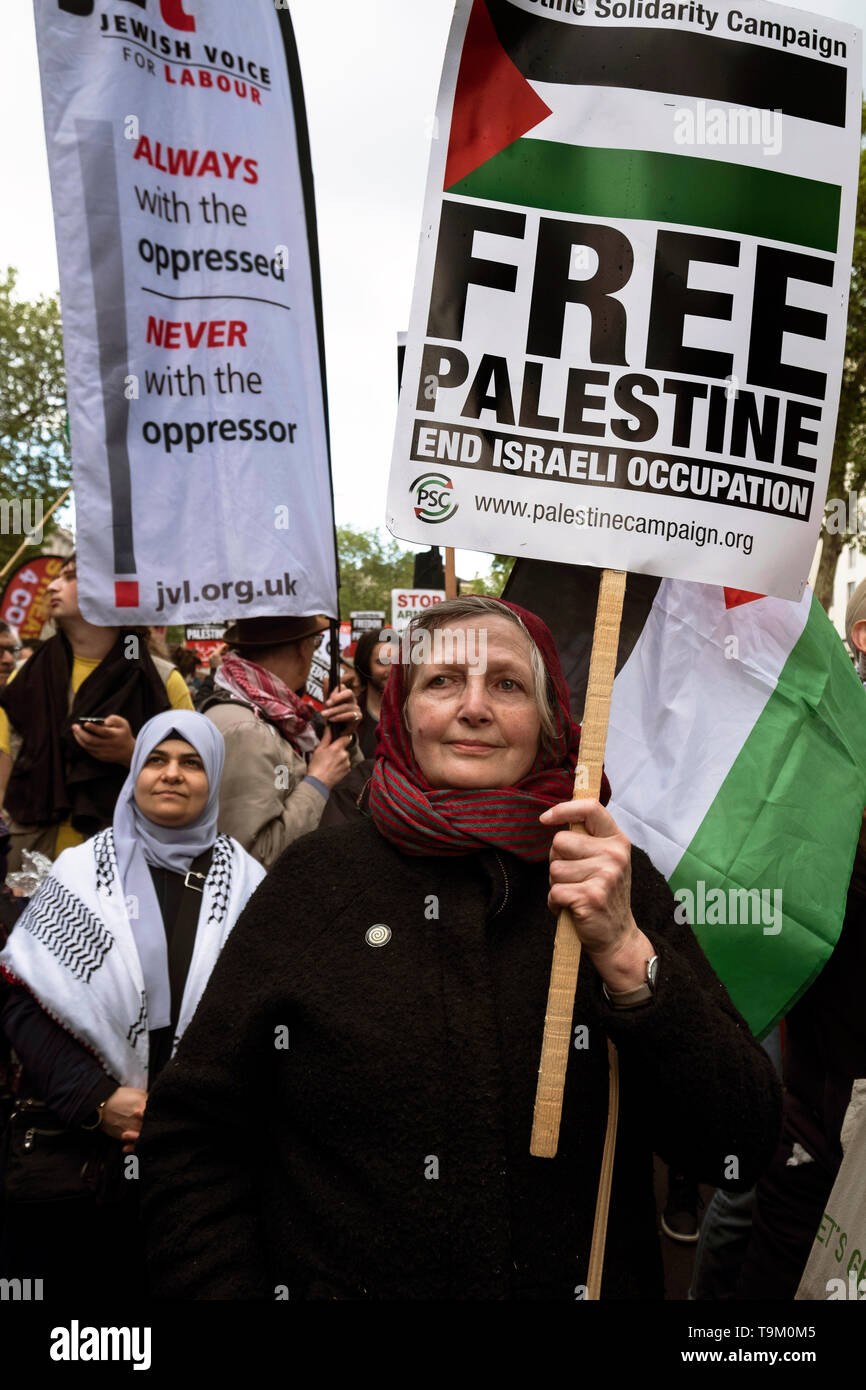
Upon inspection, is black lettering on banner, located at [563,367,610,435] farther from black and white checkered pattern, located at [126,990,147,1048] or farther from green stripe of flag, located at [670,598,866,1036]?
black and white checkered pattern, located at [126,990,147,1048]

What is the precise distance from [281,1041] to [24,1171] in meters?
1.59

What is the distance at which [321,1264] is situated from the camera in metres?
1.81

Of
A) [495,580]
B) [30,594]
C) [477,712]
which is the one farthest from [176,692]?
[495,580]

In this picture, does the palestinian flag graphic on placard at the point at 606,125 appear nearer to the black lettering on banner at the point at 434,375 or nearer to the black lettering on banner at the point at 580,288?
the black lettering on banner at the point at 580,288

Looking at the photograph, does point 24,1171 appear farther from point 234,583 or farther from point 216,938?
point 234,583

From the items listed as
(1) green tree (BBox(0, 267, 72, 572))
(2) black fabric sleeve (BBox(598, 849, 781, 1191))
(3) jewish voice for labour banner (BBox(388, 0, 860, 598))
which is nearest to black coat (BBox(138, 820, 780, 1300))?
(2) black fabric sleeve (BBox(598, 849, 781, 1191))

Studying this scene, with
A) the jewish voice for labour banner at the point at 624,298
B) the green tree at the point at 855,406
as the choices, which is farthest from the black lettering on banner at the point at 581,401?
the green tree at the point at 855,406

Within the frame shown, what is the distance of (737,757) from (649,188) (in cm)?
122

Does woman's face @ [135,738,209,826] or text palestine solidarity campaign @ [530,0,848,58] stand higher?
text palestine solidarity campaign @ [530,0,848,58]

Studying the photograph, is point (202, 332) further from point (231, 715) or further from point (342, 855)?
point (342, 855)

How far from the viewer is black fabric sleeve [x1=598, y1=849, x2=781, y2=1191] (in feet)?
5.62

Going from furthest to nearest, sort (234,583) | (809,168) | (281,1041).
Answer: (234,583) → (809,168) → (281,1041)

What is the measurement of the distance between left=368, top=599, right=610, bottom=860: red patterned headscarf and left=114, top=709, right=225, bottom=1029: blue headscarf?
1.40 metres
